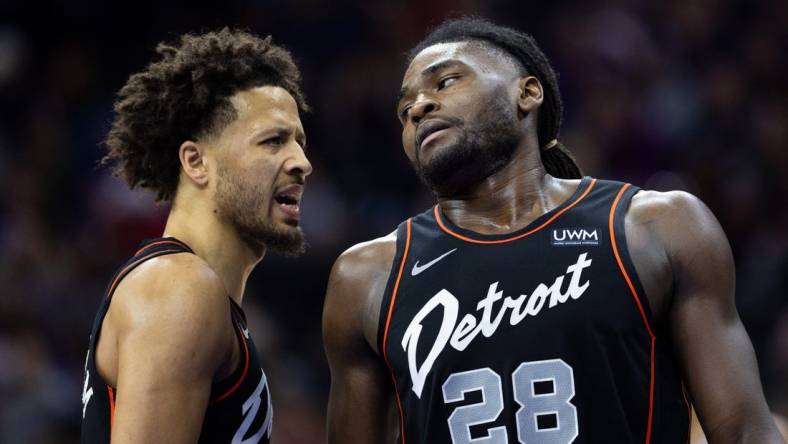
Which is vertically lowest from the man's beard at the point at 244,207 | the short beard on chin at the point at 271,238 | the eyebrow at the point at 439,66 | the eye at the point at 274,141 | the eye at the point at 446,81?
the short beard on chin at the point at 271,238

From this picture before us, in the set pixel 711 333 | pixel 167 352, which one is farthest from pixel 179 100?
pixel 711 333

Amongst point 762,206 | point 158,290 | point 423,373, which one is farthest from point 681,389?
point 762,206

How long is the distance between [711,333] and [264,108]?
61.8 inches

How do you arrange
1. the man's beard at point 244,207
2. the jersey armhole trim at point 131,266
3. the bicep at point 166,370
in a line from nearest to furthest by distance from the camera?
the bicep at point 166,370
the jersey armhole trim at point 131,266
the man's beard at point 244,207

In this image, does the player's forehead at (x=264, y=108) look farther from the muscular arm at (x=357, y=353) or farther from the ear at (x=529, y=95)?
the ear at (x=529, y=95)

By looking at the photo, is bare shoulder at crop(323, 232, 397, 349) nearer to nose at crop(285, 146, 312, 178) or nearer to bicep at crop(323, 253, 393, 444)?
bicep at crop(323, 253, 393, 444)

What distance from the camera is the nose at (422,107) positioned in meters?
3.43

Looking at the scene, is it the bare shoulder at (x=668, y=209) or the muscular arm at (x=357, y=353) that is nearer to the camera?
the bare shoulder at (x=668, y=209)

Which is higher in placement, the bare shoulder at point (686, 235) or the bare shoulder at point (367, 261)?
the bare shoulder at point (367, 261)

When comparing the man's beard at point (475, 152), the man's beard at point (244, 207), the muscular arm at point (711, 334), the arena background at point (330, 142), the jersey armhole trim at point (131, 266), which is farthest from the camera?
the arena background at point (330, 142)

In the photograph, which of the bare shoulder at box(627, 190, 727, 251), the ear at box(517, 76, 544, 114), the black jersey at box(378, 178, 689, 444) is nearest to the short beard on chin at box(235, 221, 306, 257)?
the black jersey at box(378, 178, 689, 444)

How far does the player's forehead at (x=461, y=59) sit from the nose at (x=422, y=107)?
98mm

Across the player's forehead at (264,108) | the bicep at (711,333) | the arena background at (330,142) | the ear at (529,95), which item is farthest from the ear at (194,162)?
the arena background at (330,142)

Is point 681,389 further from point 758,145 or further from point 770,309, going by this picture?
point 758,145
